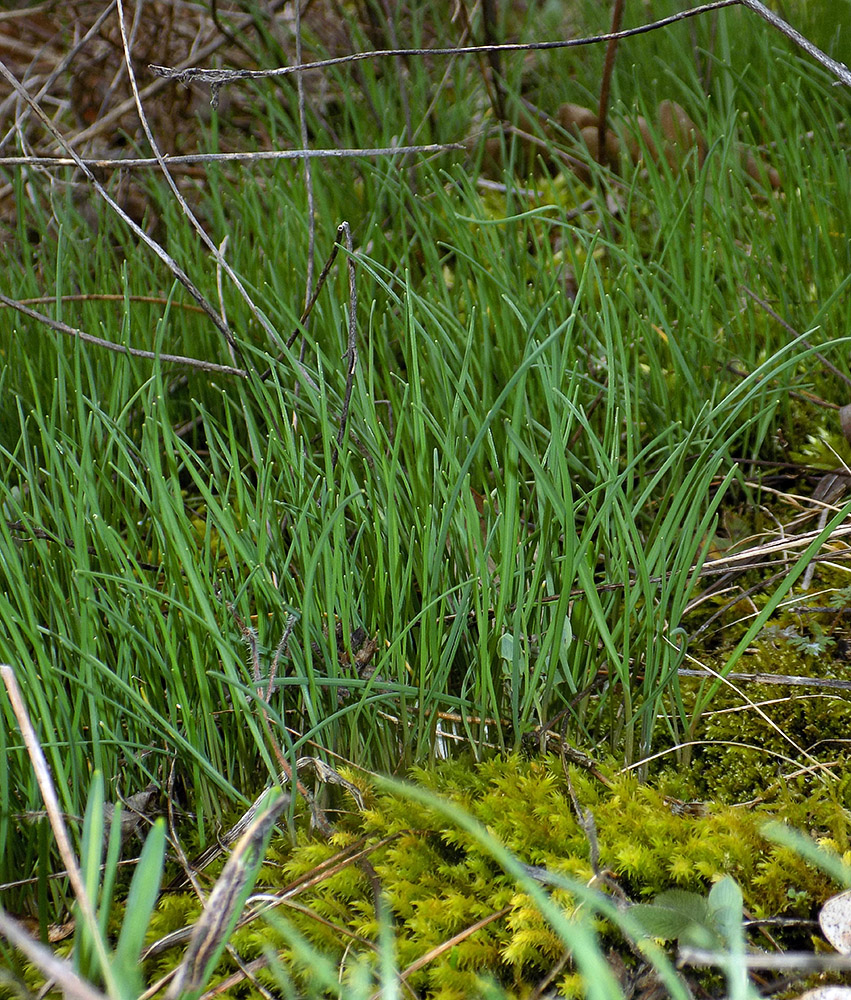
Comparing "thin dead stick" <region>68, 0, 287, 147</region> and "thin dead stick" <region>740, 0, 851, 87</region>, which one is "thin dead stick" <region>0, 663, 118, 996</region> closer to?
"thin dead stick" <region>740, 0, 851, 87</region>

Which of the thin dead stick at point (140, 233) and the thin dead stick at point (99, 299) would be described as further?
the thin dead stick at point (99, 299)

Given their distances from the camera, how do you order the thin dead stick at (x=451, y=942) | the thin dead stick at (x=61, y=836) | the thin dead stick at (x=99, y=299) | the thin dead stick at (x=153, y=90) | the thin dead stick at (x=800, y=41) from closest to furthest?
the thin dead stick at (x=61, y=836) < the thin dead stick at (x=451, y=942) < the thin dead stick at (x=800, y=41) < the thin dead stick at (x=99, y=299) < the thin dead stick at (x=153, y=90)

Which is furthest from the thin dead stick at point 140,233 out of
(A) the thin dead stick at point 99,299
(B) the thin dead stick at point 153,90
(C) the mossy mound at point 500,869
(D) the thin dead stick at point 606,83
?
(B) the thin dead stick at point 153,90

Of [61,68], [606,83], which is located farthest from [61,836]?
[61,68]

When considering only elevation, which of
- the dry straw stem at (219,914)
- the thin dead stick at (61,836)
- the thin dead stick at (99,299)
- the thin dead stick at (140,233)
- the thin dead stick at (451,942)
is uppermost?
the thin dead stick at (140,233)

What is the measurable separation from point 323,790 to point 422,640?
0.68 ft

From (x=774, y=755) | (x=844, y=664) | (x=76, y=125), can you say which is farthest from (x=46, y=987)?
Answer: (x=76, y=125)

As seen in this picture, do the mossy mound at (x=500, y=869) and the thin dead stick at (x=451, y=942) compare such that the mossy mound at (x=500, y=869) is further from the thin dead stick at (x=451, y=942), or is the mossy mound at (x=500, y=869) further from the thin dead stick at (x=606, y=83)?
the thin dead stick at (x=606, y=83)

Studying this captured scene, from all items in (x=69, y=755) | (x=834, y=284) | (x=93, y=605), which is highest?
(x=834, y=284)

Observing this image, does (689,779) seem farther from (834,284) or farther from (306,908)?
→ (834,284)

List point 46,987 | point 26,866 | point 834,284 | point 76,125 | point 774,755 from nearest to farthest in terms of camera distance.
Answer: point 46,987, point 26,866, point 774,755, point 834,284, point 76,125

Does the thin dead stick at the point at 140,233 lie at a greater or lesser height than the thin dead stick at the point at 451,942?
greater

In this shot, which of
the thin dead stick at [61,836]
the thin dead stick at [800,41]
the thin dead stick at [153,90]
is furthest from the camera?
the thin dead stick at [153,90]

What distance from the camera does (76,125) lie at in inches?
113
